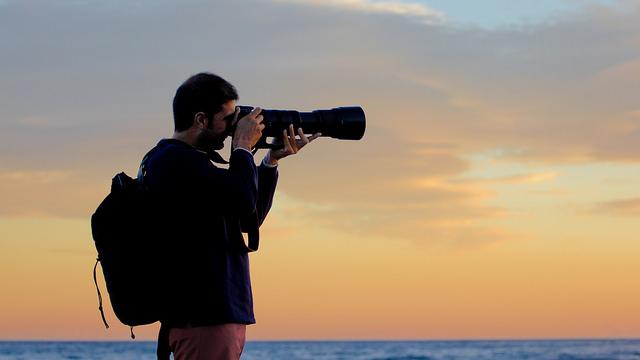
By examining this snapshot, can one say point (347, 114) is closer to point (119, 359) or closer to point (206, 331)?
point (206, 331)

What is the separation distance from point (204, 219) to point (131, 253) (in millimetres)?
204

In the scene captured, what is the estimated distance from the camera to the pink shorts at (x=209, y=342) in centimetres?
290

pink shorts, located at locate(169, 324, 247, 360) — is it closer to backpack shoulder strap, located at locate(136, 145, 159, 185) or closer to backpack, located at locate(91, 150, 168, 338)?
backpack, located at locate(91, 150, 168, 338)

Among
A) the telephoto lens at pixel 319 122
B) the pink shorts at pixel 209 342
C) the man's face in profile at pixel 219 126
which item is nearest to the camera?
the pink shorts at pixel 209 342

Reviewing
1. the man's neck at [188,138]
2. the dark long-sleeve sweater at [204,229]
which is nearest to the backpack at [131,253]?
the dark long-sleeve sweater at [204,229]

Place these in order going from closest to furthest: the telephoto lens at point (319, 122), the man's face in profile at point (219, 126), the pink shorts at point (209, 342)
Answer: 1. the pink shorts at point (209, 342)
2. the man's face in profile at point (219, 126)
3. the telephoto lens at point (319, 122)

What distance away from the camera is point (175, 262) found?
2947 millimetres

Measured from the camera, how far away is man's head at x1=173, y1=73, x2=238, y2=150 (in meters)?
2.96

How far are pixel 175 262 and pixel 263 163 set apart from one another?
477mm

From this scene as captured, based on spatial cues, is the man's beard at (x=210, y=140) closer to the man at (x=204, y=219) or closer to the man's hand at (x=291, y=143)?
the man at (x=204, y=219)

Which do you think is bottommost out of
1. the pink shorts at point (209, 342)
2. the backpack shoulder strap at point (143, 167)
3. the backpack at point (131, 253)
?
the pink shorts at point (209, 342)

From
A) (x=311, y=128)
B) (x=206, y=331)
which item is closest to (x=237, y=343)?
(x=206, y=331)

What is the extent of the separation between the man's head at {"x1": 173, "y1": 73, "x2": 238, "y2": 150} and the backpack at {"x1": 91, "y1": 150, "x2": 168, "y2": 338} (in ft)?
0.69

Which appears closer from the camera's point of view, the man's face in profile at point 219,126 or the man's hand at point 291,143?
the man's face in profile at point 219,126
